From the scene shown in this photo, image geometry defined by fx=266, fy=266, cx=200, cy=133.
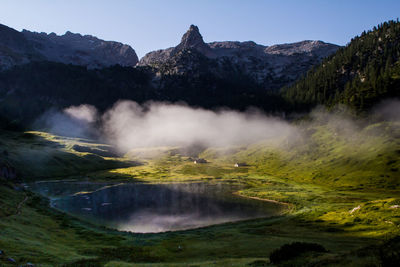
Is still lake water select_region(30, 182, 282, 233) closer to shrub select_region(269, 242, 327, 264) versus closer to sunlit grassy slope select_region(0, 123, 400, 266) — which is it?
sunlit grassy slope select_region(0, 123, 400, 266)

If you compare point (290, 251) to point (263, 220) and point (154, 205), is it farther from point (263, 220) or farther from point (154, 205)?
point (154, 205)

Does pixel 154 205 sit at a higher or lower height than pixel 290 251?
lower

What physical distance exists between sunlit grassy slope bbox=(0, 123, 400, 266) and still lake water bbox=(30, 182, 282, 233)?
8.12 meters

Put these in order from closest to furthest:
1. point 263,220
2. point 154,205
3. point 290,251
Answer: point 290,251 → point 263,220 → point 154,205

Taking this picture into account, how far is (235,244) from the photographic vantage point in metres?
48.3

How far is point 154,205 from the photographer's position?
100375 mm

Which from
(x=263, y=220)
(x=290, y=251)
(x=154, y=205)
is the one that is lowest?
(x=154, y=205)

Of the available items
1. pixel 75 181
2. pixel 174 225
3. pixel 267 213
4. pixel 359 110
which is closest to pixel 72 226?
pixel 174 225

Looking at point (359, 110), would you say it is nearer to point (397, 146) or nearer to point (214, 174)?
point (397, 146)

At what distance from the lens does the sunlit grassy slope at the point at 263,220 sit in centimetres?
3838

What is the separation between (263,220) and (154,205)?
43353 mm

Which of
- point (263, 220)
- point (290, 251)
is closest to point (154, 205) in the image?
point (263, 220)

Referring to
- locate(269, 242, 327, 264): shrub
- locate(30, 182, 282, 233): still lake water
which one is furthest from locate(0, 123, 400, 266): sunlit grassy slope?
locate(30, 182, 282, 233): still lake water

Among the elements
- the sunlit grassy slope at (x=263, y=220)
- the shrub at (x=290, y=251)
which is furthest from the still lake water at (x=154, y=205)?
the shrub at (x=290, y=251)
